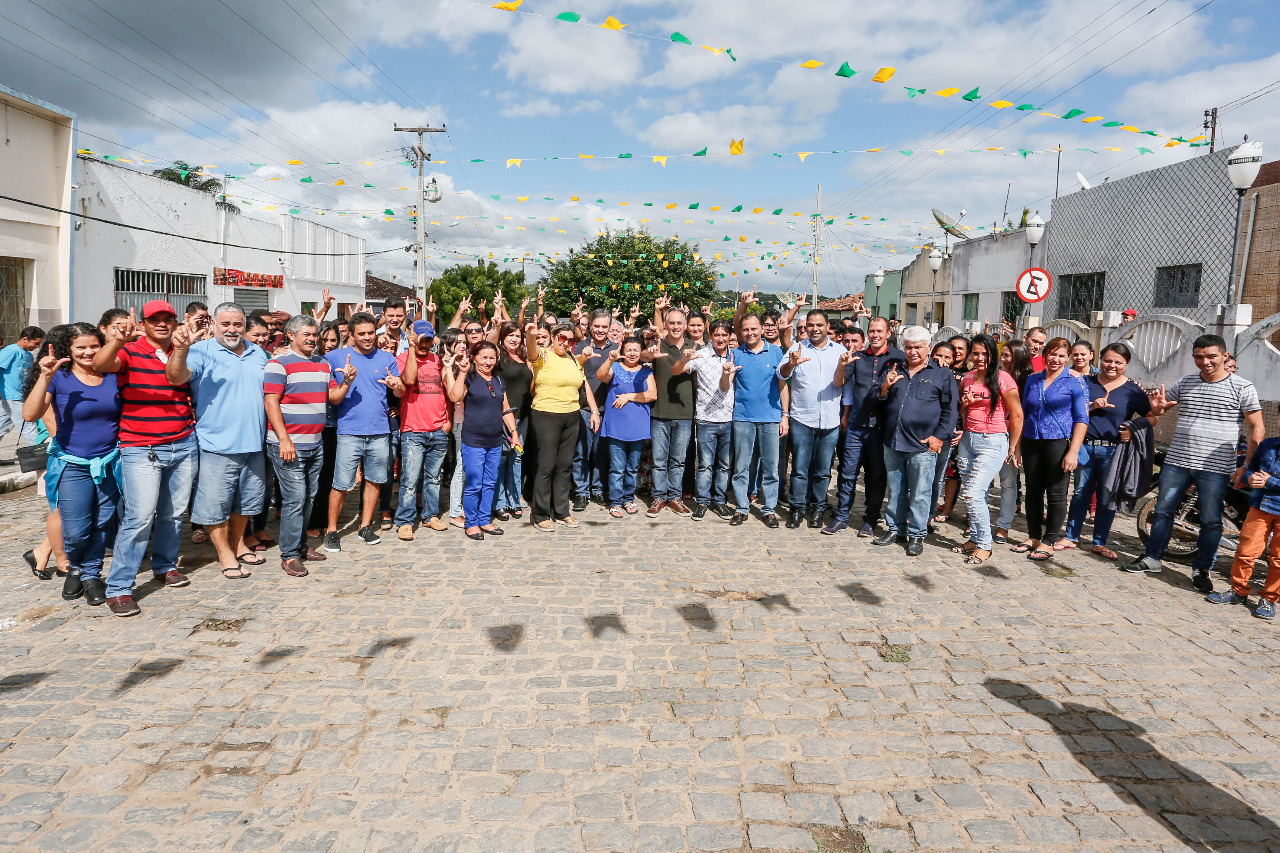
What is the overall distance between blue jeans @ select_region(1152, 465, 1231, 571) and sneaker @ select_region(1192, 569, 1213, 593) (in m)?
0.04

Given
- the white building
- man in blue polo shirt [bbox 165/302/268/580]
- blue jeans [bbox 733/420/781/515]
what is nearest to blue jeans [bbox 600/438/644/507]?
blue jeans [bbox 733/420/781/515]

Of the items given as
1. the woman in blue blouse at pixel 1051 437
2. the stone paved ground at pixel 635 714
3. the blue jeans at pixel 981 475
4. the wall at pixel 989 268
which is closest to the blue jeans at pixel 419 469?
the stone paved ground at pixel 635 714

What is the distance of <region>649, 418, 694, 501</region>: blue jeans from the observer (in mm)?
7711

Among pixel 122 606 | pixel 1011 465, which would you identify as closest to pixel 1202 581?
pixel 1011 465

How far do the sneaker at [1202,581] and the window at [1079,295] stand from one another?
1389 cm

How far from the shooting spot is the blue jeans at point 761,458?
7438 mm

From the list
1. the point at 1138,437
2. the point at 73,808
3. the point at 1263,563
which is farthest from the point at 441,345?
the point at 1263,563

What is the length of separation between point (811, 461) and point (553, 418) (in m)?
2.57

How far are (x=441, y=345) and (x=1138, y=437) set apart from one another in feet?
20.4

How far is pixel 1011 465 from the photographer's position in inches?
268

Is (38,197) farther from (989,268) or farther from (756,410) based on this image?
(989,268)

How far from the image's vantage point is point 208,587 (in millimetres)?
5375

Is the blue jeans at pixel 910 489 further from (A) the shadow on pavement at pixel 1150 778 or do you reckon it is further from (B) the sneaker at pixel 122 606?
(B) the sneaker at pixel 122 606

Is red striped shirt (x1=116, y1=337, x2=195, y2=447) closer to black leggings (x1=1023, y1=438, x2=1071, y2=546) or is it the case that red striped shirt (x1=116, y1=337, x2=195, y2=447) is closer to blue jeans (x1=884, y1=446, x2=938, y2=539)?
blue jeans (x1=884, y1=446, x2=938, y2=539)
